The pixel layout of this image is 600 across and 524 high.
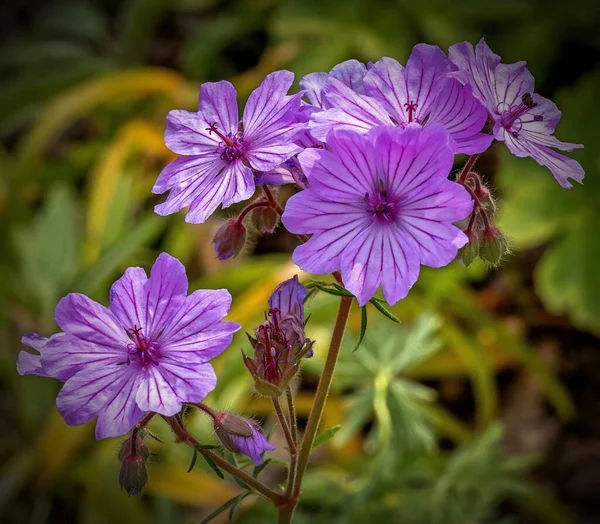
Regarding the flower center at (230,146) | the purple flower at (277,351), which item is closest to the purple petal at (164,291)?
the purple flower at (277,351)

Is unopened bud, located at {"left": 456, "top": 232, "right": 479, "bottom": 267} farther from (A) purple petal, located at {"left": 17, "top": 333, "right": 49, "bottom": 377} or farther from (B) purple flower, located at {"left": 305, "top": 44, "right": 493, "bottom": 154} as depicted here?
(A) purple petal, located at {"left": 17, "top": 333, "right": 49, "bottom": 377}

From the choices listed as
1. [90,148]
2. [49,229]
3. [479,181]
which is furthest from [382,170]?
[90,148]

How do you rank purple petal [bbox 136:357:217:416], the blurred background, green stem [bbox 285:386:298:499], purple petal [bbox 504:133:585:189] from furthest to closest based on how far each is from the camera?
the blurred background
green stem [bbox 285:386:298:499]
purple petal [bbox 504:133:585:189]
purple petal [bbox 136:357:217:416]

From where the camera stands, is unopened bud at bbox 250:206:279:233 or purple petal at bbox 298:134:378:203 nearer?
purple petal at bbox 298:134:378:203

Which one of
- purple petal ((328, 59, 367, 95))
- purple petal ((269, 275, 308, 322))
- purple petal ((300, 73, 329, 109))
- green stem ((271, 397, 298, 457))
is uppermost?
purple petal ((328, 59, 367, 95))

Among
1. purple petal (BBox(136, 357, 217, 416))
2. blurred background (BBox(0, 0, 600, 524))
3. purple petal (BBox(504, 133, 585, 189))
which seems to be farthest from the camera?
blurred background (BBox(0, 0, 600, 524))

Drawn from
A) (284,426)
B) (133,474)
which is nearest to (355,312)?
(284,426)

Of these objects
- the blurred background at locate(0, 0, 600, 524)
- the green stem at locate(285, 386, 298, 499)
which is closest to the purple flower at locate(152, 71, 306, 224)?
the green stem at locate(285, 386, 298, 499)

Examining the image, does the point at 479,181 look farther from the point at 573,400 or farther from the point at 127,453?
the point at 573,400
